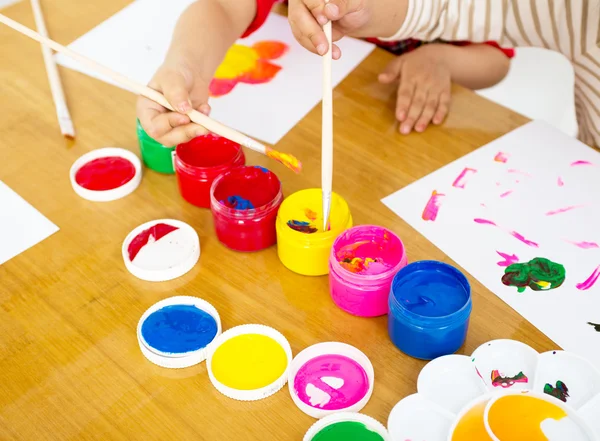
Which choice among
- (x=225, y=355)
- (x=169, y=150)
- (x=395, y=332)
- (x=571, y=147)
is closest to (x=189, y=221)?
(x=169, y=150)

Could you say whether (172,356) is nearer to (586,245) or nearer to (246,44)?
(586,245)

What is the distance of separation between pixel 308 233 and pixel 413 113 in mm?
349

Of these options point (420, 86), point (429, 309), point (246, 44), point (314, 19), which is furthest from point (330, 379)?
point (246, 44)

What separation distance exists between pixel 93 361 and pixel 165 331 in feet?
0.29

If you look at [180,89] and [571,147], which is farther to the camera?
[571,147]

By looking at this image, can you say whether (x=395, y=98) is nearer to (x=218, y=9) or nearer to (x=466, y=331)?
(x=218, y=9)

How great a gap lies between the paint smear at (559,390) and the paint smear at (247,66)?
717mm

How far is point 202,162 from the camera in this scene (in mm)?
1004

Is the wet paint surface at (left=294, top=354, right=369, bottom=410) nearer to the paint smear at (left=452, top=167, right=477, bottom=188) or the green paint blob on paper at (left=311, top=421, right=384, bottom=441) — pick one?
the green paint blob on paper at (left=311, top=421, right=384, bottom=441)

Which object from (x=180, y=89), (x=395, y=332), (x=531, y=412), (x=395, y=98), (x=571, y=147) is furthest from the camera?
(x=395, y=98)

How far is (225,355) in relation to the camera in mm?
791

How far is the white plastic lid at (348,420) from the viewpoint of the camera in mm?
700

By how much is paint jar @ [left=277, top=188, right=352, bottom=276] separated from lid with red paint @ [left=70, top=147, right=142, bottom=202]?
0.86ft

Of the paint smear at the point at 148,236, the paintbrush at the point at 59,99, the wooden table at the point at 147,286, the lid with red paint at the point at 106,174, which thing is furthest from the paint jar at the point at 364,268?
the paintbrush at the point at 59,99
